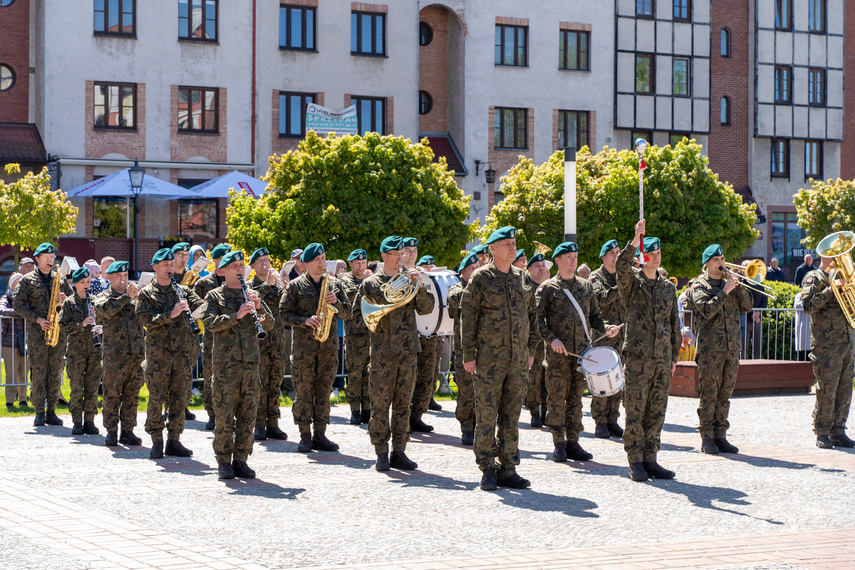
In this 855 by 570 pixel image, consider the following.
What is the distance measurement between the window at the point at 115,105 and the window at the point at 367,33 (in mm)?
7846

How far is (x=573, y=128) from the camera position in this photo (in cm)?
4391

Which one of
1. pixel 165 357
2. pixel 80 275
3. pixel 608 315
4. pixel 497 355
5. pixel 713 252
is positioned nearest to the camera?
pixel 497 355

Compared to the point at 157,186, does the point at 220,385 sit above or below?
below

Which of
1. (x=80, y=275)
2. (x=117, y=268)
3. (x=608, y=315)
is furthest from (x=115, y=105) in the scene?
(x=608, y=315)

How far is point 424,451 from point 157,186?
2220 cm

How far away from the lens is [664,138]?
151 ft

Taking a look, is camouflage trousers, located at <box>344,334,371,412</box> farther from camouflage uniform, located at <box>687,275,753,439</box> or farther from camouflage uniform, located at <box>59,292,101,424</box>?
camouflage uniform, located at <box>687,275,753,439</box>

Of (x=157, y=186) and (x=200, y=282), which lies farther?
(x=157, y=186)

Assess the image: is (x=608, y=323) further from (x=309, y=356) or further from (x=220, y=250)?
(x=220, y=250)

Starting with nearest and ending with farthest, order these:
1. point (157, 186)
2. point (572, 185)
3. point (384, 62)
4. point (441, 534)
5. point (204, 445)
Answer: point (441, 534) → point (204, 445) → point (572, 185) → point (157, 186) → point (384, 62)

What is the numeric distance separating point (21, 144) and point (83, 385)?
24.4m

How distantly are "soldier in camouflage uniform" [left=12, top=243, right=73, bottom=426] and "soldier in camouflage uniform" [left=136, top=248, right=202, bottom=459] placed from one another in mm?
3117

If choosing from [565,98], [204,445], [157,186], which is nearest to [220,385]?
[204,445]

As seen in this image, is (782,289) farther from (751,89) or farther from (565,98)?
(751,89)
